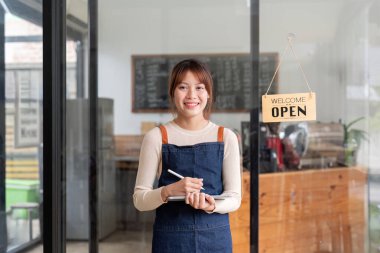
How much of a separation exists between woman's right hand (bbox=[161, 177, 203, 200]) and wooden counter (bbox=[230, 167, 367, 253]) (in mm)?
1559

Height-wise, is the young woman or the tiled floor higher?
the young woman

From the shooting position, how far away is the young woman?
150 cm

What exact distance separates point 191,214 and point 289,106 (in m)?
0.63

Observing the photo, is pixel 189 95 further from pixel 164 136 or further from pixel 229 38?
pixel 229 38

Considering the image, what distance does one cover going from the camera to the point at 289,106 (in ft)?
6.10

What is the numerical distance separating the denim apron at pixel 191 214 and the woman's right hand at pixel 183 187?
115mm

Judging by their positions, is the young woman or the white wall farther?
the white wall

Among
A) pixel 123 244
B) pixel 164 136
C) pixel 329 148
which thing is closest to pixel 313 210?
pixel 329 148

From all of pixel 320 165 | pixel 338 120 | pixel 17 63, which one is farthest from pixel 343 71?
pixel 17 63

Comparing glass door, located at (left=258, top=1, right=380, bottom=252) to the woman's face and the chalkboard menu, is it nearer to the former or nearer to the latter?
the chalkboard menu

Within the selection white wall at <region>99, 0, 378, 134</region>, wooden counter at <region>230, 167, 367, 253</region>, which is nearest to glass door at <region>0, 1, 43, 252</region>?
white wall at <region>99, 0, 378, 134</region>

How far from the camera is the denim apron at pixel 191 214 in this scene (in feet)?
4.91

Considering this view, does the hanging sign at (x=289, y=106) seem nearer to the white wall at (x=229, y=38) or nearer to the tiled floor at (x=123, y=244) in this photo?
the white wall at (x=229, y=38)

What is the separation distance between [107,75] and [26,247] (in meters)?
1.54
